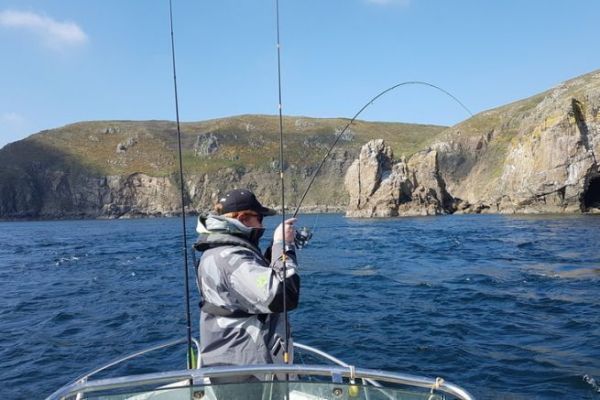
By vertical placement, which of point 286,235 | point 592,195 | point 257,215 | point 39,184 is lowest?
Answer: point 592,195

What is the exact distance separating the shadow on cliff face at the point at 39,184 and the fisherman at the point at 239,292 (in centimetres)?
18251

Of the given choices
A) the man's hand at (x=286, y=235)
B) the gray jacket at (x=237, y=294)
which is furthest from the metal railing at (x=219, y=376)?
the man's hand at (x=286, y=235)

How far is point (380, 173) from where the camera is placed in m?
96.3

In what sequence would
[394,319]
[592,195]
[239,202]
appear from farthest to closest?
1. [592,195]
2. [394,319]
3. [239,202]

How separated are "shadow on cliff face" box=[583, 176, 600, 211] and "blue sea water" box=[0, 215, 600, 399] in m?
48.5

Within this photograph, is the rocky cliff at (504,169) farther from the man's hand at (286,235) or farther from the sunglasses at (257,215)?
the sunglasses at (257,215)

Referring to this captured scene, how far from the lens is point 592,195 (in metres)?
67.6

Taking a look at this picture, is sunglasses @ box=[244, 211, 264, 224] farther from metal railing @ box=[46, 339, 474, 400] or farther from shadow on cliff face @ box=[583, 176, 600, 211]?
shadow on cliff face @ box=[583, 176, 600, 211]

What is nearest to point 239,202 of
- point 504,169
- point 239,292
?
point 239,292

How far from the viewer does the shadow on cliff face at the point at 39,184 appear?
6575 inches

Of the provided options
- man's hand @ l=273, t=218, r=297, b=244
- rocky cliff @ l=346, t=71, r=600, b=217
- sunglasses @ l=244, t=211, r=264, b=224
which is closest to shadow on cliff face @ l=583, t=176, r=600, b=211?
rocky cliff @ l=346, t=71, r=600, b=217

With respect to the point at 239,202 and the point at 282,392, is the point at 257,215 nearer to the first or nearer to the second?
the point at 239,202

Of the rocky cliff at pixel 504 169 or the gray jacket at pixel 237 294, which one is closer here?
the gray jacket at pixel 237 294

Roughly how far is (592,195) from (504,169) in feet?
71.4
